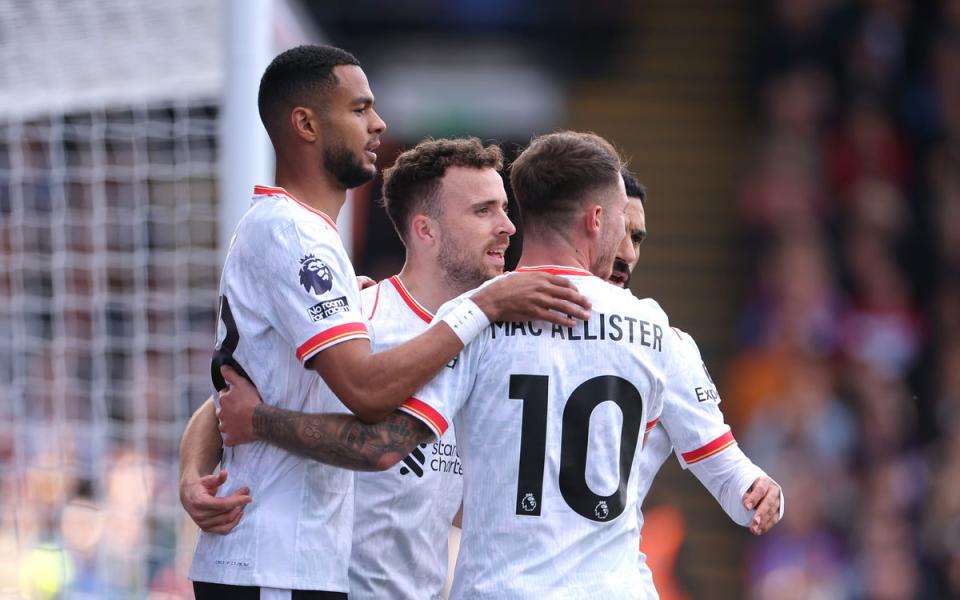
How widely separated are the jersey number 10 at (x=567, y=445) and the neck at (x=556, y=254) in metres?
0.29

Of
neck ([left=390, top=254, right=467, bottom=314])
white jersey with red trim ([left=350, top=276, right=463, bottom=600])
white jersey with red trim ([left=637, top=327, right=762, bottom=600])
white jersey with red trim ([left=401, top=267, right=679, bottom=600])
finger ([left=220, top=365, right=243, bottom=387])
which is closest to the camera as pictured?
white jersey with red trim ([left=401, top=267, right=679, bottom=600])

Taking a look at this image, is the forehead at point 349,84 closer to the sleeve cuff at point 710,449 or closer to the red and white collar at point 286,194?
the red and white collar at point 286,194

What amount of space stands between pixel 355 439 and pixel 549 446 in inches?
17.1

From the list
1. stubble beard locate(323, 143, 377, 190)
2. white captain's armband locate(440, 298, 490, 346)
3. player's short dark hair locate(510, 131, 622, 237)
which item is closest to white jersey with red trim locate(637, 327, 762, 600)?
player's short dark hair locate(510, 131, 622, 237)

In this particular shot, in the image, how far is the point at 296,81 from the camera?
3283 millimetres

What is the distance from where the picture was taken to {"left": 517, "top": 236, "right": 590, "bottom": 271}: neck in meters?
3.11

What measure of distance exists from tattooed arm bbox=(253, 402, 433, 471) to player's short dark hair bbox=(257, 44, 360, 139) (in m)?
0.78

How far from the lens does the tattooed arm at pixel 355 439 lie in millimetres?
2975

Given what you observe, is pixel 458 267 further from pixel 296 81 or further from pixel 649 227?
pixel 649 227

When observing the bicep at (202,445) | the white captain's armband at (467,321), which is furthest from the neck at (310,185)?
the bicep at (202,445)

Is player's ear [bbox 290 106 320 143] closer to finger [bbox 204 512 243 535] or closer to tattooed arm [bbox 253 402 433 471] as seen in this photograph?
tattooed arm [bbox 253 402 433 471]

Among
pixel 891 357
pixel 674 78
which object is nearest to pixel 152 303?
pixel 891 357

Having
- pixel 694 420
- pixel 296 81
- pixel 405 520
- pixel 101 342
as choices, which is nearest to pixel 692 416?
pixel 694 420

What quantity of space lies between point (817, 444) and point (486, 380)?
6775mm
